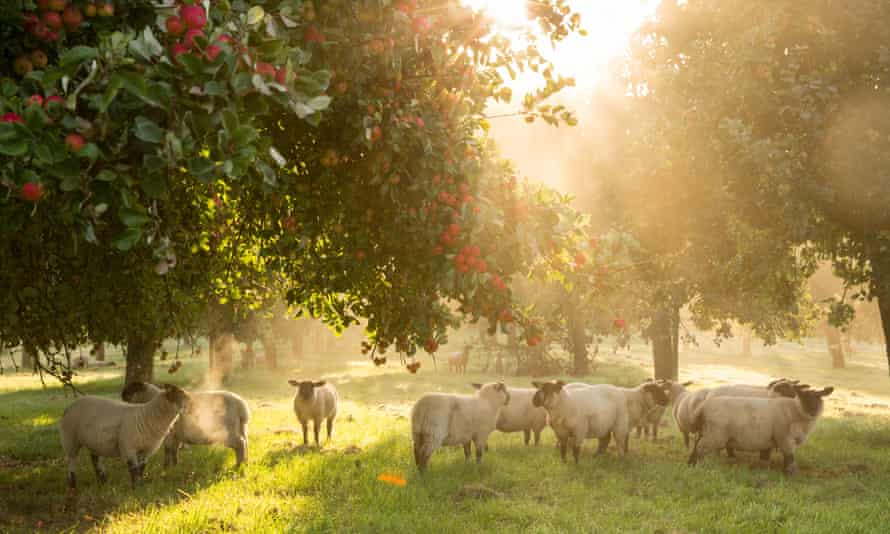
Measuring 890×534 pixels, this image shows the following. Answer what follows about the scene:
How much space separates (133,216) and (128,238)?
12 centimetres

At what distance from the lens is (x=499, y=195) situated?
590 cm

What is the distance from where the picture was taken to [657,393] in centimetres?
1384

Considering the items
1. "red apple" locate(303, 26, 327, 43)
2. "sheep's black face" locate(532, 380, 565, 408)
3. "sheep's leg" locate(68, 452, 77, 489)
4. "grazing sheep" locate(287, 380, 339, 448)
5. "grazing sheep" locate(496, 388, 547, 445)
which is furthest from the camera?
"grazing sheep" locate(287, 380, 339, 448)

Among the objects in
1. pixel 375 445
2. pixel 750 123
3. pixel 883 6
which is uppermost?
pixel 883 6

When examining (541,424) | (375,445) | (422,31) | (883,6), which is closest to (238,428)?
(375,445)

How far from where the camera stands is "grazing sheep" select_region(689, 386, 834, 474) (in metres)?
11.5

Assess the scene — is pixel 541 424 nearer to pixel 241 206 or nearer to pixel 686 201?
pixel 686 201

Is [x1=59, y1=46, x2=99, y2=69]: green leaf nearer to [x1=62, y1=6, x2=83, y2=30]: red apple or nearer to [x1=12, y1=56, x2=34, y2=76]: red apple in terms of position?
[x1=62, y1=6, x2=83, y2=30]: red apple

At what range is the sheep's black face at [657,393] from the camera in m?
13.8

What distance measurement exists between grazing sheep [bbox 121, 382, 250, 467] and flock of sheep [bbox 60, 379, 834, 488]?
0.06 feet

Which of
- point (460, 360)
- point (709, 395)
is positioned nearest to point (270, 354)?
point (460, 360)

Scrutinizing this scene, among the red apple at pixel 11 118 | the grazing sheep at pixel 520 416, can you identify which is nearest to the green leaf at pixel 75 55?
the red apple at pixel 11 118

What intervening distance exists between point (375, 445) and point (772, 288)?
1082 centimetres

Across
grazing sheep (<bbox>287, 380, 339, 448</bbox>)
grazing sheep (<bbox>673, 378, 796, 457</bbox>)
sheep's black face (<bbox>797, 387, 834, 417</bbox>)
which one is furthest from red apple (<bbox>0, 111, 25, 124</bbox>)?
grazing sheep (<bbox>673, 378, 796, 457</bbox>)
